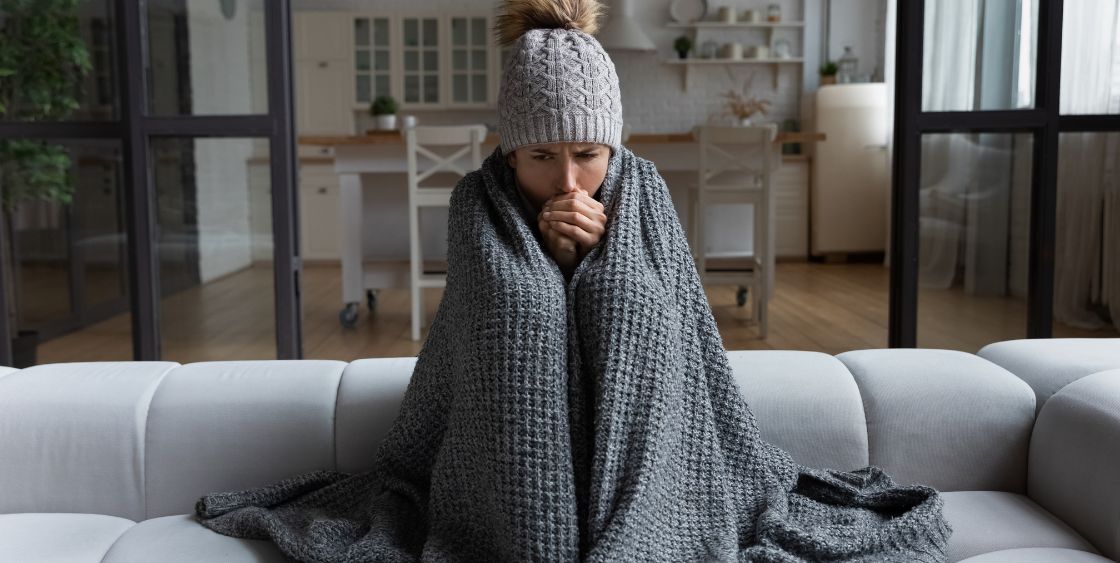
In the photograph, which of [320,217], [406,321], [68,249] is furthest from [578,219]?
[320,217]

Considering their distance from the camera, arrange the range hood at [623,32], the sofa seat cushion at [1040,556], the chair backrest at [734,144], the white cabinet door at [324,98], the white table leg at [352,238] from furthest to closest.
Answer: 1. the white cabinet door at [324,98]
2. the range hood at [623,32]
3. the white table leg at [352,238]
4. the chair backrest at [734,144]
5. the sofa seat cushion at [1040,556]

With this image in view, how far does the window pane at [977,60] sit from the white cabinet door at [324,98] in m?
5.65

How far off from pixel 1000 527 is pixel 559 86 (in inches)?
32.3

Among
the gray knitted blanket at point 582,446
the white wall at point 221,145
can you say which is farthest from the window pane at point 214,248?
the gray knitted blanket at point 582,446

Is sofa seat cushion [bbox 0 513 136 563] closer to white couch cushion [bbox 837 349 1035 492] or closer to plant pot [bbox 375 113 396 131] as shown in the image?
white couch cushion [bbox 837 349 1035 492]

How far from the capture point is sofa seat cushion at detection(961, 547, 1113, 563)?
1.17m

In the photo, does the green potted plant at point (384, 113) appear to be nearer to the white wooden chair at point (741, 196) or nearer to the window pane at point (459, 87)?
the white wooden chair at point (741, 196)

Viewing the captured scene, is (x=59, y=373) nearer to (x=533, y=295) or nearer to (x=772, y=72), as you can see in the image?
(x=533, y=295)

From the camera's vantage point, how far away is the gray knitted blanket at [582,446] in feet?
3.48

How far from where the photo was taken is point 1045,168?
7.91ft

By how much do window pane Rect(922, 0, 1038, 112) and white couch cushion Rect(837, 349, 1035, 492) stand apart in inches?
47.8

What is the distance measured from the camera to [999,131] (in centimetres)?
245

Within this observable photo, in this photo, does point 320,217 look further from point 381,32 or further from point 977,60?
point 977,60

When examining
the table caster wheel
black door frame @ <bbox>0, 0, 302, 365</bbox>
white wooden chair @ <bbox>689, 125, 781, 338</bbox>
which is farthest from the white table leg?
black door frame @ <bbox>0, 0, 302, 365</bbox>
